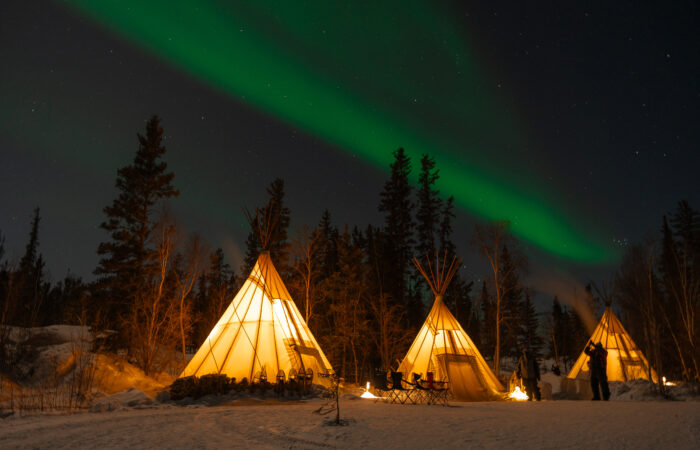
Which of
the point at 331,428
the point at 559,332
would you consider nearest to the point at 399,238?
the point at 331,428

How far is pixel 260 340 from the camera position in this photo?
12078mm

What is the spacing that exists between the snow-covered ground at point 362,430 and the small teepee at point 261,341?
12.7 ft

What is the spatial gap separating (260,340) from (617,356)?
15392 mm

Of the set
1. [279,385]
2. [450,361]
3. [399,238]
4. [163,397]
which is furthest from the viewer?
[399,238]

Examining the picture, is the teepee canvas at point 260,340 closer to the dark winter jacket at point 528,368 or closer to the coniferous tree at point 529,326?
the dark winter jacket at point 528,368

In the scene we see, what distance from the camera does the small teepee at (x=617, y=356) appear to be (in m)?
18.5

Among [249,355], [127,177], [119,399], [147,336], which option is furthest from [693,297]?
[127,177]

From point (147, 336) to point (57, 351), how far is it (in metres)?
4.14

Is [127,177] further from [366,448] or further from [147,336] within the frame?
[366,448]

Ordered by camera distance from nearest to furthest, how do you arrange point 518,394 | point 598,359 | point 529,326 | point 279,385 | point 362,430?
1. point 362,430
2. point 279,385
3. point 598,359
4. point 518,394
5. point 529,326

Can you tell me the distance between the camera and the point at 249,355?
11742mm

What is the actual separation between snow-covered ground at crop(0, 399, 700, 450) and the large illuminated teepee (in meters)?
5.71

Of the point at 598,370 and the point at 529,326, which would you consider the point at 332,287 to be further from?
the point at 529,326

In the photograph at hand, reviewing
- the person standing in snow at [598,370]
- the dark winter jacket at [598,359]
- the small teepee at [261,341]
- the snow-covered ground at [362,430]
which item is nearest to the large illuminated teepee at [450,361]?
the person standing in snow at [598,370]
